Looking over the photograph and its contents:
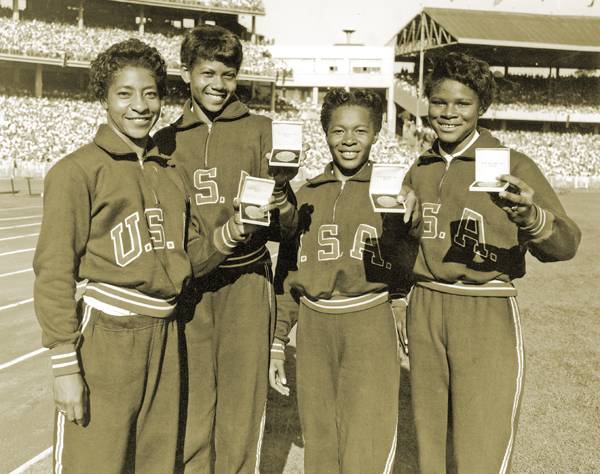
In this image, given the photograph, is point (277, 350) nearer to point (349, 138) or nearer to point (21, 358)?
point (349, 138)

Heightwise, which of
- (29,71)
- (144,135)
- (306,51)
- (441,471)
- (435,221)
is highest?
(306,51)

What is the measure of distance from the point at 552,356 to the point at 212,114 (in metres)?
5.27

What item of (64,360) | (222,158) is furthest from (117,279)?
(222,158)

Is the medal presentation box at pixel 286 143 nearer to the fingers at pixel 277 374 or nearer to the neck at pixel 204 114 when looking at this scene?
the neck at pixel 204 114

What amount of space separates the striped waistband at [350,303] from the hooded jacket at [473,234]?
0.89ft

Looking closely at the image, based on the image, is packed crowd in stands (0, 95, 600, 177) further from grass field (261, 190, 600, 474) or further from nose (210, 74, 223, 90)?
nose (210, 74, 223, 90)

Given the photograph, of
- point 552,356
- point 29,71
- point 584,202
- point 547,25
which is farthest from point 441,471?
point 547,25

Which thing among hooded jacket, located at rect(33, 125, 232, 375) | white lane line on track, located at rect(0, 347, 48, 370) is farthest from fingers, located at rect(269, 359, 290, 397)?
white lane line on track, located at rect(0, 347, 48, 370)

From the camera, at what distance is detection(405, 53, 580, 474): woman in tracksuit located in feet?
9.78

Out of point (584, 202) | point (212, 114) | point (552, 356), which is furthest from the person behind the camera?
point (584, 202)

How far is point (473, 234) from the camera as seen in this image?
10.0ft

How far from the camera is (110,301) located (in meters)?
2.72

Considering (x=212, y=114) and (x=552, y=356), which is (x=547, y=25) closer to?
(x=552, y=356)

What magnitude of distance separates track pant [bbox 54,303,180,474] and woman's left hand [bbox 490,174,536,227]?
5.73ft
